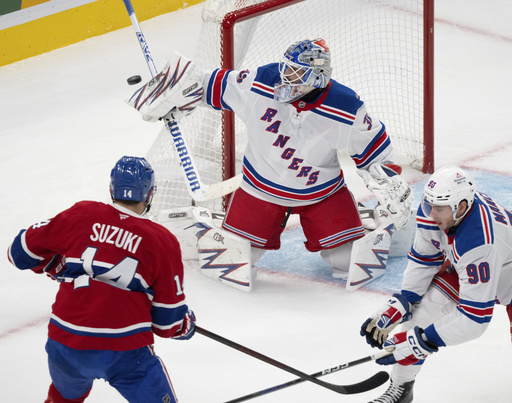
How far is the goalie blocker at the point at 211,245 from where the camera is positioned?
435cm

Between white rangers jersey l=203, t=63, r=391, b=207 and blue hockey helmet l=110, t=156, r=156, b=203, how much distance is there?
129 centimetres

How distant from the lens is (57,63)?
22.8 feet

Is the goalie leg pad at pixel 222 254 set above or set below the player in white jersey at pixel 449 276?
below

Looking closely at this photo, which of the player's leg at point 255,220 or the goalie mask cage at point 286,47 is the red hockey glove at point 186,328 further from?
the goalie mask cage at point 286,47

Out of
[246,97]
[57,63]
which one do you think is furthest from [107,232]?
[57,63]

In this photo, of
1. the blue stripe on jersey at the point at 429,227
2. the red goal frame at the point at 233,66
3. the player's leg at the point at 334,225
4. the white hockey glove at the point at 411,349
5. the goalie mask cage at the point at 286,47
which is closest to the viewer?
the white hockey glove at the point at 411,349

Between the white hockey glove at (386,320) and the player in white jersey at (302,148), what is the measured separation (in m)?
0.82

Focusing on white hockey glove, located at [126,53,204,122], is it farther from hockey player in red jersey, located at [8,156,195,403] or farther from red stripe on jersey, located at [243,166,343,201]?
hockey player in red jersey, located at [8,156,195,403]

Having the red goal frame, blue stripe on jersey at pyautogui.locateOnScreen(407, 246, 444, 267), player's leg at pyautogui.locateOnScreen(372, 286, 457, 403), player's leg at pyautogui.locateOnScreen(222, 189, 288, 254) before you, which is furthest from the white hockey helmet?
the red goal frame

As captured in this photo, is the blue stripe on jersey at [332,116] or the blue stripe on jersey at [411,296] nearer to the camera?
the blue stripe on jersey at [411,296]

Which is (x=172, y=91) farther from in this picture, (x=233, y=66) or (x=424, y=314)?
(x=424, y=314)

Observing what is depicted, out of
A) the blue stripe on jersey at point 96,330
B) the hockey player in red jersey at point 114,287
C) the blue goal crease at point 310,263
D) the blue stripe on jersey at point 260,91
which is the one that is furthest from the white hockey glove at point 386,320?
the blue stripe on jersey at point 260,91

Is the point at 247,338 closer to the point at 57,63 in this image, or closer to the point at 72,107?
the point at 72,107

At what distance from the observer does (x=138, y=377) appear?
284cm
